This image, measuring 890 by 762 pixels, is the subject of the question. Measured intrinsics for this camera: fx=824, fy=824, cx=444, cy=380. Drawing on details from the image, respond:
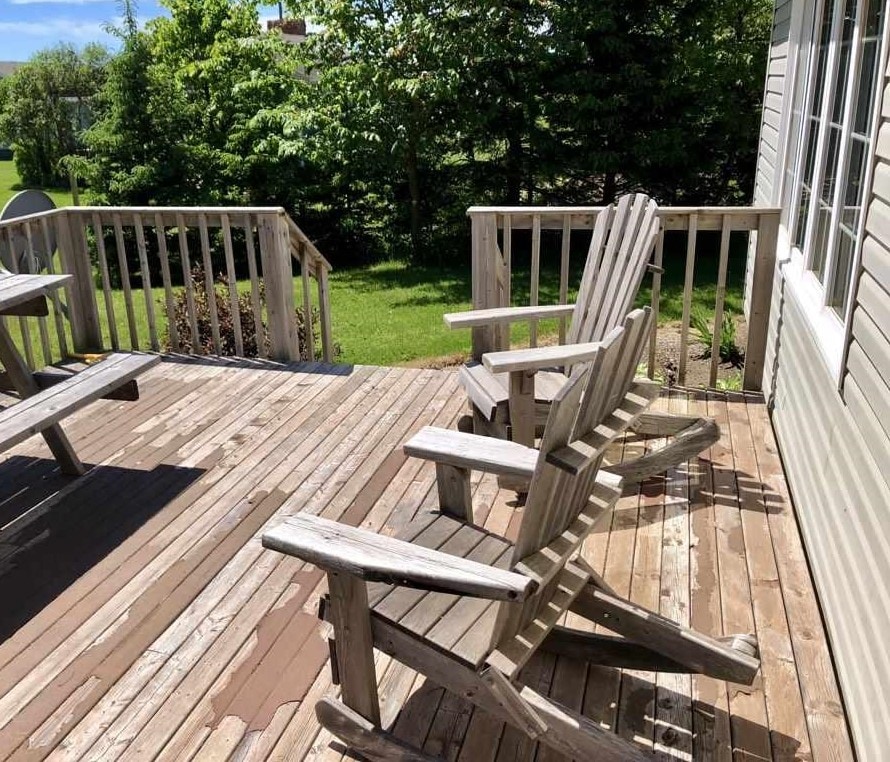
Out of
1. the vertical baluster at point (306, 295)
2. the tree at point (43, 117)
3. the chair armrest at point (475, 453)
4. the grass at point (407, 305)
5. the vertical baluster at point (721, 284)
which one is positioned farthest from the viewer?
the tree at point (43, 117)

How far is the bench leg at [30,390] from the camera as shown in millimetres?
3512

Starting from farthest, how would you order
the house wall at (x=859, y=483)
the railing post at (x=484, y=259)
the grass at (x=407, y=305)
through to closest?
1. the grass at (x=407, y=305)
2. the railing post at (x=484, y=259)
3. the house wall at (x=859, y=483)

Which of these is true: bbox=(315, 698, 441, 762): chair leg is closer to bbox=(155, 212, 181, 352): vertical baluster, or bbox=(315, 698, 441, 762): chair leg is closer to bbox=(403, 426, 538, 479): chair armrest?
bbox=(403, 426, 538, 479): chair armrest

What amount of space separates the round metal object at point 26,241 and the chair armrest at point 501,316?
9.06ft

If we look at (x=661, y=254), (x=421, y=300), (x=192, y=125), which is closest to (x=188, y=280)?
(x=661, y=254)

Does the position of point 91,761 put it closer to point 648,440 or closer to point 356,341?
point 648,440

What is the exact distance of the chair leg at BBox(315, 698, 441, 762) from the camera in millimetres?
1938

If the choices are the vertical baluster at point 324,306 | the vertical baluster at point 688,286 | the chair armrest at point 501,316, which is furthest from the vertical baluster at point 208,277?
the vertical baluster at point 688,286

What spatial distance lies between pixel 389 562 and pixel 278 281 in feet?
11.3

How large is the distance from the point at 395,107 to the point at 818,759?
9656 millimetres

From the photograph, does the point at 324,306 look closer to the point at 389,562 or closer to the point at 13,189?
the point at 389,562

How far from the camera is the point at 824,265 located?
3410 mm

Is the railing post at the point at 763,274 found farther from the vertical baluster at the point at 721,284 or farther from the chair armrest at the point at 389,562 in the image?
the chair armrest at the point at 389,562

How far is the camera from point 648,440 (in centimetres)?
392
